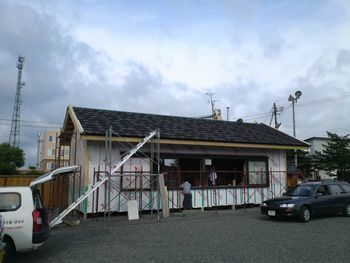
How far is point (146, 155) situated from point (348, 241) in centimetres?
888

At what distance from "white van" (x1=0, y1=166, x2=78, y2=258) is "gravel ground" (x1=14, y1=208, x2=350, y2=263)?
654 millimetres

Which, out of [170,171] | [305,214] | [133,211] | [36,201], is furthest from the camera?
[170,171]

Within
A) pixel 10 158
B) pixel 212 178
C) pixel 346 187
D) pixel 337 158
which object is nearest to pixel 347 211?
pixel 346 187

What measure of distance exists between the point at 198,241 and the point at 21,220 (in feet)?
14.7

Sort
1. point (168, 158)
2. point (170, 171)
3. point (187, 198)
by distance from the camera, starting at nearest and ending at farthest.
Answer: point (187, 198)
point (168, 158)
point (170, 171)

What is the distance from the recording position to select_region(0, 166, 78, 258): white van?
734 cm

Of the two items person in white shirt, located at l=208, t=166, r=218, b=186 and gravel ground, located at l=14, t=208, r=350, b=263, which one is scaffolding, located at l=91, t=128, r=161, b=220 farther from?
person in white shirt, located at l=208, t=166, r=218, b=186

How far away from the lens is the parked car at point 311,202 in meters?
13.3

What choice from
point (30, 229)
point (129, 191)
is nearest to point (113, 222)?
point (129, 191)

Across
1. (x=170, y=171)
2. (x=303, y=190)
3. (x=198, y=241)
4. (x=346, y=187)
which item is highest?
(x=170, y=171)

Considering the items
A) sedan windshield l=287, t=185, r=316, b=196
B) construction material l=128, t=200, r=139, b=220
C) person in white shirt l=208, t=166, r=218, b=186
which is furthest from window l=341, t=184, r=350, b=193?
construction material l=128, t=200, r=139, b=220

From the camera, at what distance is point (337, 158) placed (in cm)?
2883

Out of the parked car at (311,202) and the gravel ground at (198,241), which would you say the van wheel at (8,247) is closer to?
the gravel ground at (198,241)

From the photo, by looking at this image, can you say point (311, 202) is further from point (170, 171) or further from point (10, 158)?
point (10, 158)
